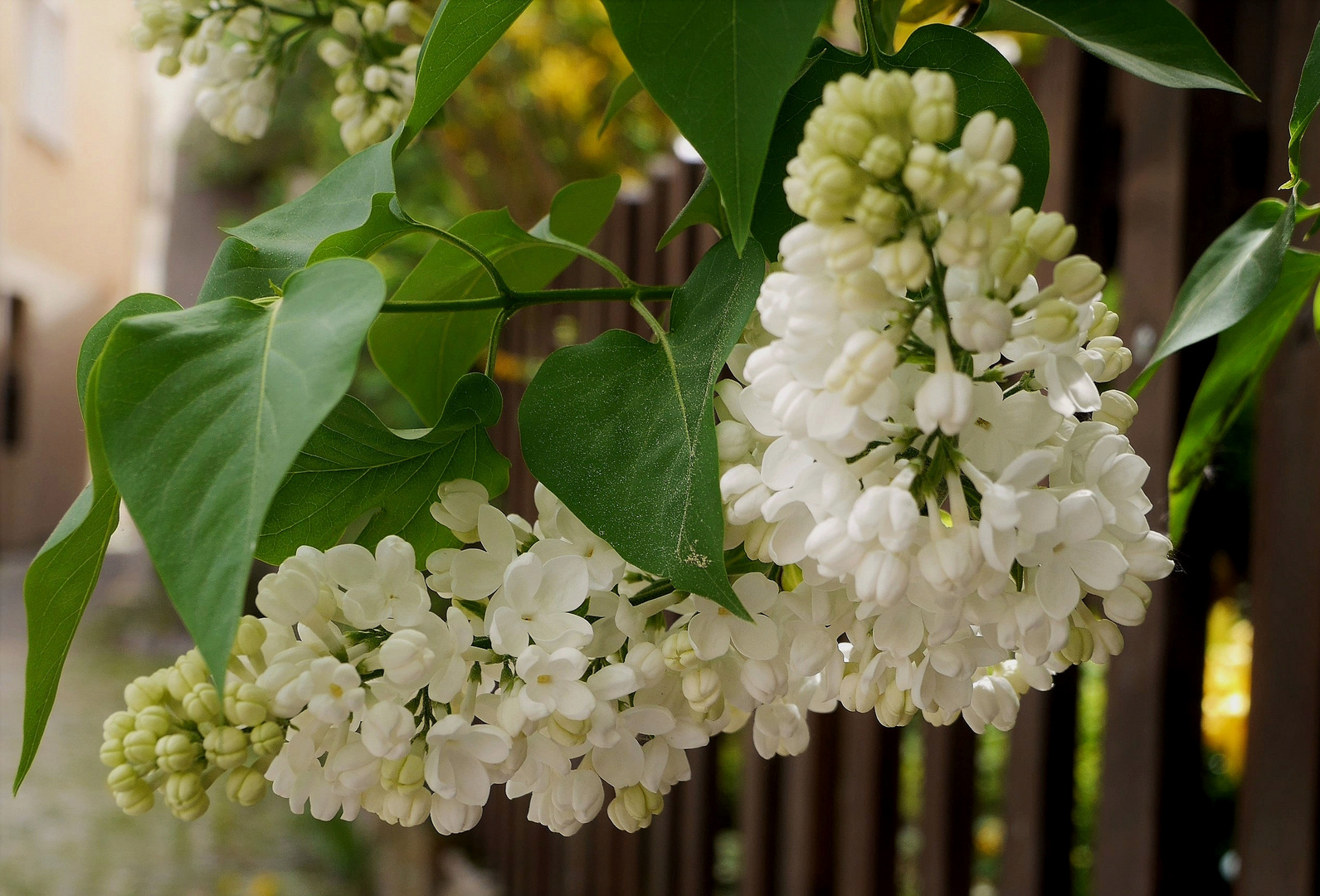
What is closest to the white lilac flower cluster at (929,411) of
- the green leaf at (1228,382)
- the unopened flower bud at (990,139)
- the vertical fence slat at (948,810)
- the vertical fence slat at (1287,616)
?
the unopened flower bud at (990,139)

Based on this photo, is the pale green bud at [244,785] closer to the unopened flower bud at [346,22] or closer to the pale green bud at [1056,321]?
the pale green bud at [1056,321]

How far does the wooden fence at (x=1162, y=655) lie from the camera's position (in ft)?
2.57

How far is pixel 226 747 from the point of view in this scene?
253 mm

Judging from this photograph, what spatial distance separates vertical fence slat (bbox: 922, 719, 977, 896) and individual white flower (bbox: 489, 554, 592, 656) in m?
0.89

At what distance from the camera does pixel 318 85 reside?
11.0ft

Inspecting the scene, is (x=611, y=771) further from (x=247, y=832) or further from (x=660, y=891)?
(x=247, y=832)

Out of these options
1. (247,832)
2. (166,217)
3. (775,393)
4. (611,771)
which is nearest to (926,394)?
(775,393)

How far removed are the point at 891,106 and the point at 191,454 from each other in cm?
15

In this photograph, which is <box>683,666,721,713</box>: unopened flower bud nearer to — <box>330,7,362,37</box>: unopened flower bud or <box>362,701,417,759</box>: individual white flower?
<box>362,701,417,759</box>: individual white flower

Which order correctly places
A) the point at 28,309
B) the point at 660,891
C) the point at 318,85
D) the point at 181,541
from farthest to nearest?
the point at 28,309
the point at 318,85
the point at 660,891
the point at 181,541

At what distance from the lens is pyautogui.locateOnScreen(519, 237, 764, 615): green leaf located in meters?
0.25

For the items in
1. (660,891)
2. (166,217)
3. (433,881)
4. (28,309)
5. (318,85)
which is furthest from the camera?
(28,309)

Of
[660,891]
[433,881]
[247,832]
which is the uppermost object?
[660,891]

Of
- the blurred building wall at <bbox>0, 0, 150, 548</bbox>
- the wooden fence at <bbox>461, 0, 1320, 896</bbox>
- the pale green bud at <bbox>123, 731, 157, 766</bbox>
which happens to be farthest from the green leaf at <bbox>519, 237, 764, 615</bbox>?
the blurred building wall at <bbox>0, 0, 150, 548</bbox>
